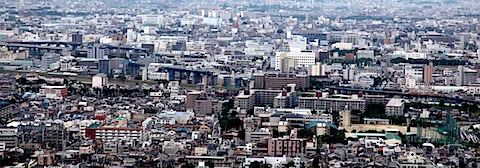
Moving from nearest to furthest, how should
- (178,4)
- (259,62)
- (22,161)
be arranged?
(22,161) → (259,62) → (178,4)

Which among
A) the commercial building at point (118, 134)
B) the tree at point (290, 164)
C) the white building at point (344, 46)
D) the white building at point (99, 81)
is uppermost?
the commercial building at point (118, 134)

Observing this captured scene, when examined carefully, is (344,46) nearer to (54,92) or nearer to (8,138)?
(54,92)

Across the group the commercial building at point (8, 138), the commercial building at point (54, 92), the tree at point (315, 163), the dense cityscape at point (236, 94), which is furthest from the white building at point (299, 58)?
the tree at point (315, 163)

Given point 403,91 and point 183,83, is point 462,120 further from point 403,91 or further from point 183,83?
point 183,83

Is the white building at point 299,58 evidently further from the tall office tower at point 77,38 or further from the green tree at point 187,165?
the green tree at point 187,165

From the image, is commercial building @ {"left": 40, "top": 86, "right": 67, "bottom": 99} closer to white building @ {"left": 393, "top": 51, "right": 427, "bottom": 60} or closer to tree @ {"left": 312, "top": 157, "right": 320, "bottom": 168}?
tree @ {"left": 312, "top": 157, "right": 320, "bottom": 168}

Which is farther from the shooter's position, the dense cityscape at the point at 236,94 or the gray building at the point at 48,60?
the gray building at the point at 48,60

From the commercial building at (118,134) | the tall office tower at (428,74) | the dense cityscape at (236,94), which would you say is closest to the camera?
the dense cityscape at (236,94)

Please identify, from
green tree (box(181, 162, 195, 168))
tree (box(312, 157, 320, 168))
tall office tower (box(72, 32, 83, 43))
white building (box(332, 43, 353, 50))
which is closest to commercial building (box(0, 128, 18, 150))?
green tree (box(181, 162, 195, 168))

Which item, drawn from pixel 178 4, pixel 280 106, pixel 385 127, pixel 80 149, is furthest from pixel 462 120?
pixel 178 4
